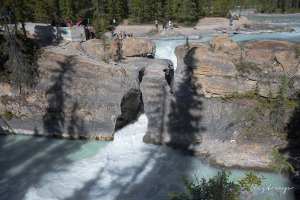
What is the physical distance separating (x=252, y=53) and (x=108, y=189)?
1340 cm

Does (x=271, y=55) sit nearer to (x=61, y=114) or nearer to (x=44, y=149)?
(x=61, y=114)

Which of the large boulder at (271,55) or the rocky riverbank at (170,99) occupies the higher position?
the large boulder at (271,55)

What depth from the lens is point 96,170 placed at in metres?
10.9

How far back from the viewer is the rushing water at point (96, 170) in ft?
31.6

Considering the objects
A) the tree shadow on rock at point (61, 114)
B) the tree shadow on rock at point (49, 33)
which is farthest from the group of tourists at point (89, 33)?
the tree shadow on rock at point (61, 114)

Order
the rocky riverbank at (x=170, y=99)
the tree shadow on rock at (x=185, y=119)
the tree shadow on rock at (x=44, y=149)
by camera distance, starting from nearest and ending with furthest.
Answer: the tree shadow on rock at (x=44, y=149), the rocky riverbank at (x=170, y=99), the tree shadow on rock at (x=185, y=119)

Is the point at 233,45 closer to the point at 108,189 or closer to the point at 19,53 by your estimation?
the point at 108,189

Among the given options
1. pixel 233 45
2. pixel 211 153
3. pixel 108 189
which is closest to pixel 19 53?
pixel 108 189

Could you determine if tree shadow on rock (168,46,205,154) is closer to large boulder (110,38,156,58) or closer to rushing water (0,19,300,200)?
rushing water (0,19,300,200)

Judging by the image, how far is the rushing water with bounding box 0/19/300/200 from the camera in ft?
31.6

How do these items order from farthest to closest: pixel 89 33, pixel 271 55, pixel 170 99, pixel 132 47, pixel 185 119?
pixel 89 33, pixel 132 47, pixel 271 55, pixel 170 99, pixel 185 119

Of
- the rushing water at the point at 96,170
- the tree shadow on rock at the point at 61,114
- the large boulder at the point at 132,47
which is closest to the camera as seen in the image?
the rushing water at the point at 96,170

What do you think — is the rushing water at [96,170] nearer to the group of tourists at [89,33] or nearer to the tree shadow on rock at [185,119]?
the tree shadow on rock at [185,119]

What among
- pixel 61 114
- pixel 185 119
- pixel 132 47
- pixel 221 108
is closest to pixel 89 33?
pixel 132 47
